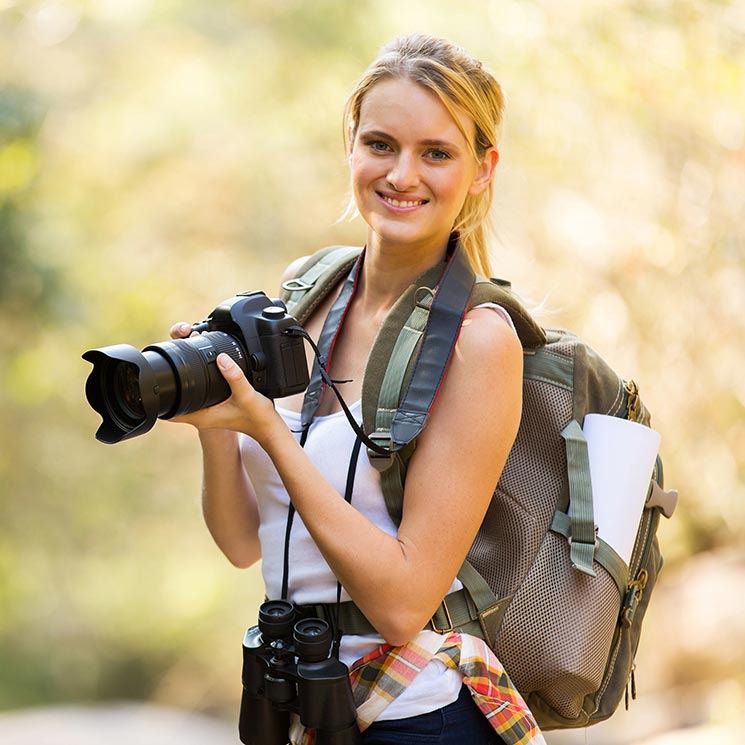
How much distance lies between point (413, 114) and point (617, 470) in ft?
1.95

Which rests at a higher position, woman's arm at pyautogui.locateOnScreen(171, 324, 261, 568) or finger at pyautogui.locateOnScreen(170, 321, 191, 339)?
finger at pyautogui.locateOnScreen(170, 321, 191, 339)

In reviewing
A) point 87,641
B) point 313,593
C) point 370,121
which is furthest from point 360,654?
point 87,641

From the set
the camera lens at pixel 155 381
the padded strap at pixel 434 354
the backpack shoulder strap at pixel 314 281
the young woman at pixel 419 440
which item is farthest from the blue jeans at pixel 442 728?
the backpack shoulder strap at pixel 314 281

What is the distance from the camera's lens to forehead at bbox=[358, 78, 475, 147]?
4.57 ft

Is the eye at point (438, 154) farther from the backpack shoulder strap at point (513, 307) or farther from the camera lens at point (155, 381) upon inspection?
the camera lens at point (155, 381)

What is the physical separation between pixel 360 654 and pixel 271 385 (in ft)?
1.26

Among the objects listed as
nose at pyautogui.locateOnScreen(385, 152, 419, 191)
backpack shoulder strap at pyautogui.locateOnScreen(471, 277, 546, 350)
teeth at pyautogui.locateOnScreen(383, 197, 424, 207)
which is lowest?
backpack shoulder strap at pyautogui.locateOnScreen(471, 277, 546, 350)

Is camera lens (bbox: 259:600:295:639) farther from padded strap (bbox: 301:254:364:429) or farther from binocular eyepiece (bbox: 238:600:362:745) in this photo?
padded strap (bbox: 301:254:364:429)

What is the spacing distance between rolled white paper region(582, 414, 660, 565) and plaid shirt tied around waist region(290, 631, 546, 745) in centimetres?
28

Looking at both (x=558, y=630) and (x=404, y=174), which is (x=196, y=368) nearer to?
(x=404, y=174)

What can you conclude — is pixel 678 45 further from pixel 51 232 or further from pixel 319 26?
pixel 51 232

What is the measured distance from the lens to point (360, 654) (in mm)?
1356

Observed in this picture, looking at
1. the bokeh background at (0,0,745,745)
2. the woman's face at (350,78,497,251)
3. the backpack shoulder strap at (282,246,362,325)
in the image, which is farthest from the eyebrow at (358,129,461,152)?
the bokeh background at (0,0,745,745)

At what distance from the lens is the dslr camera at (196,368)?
1.22m
